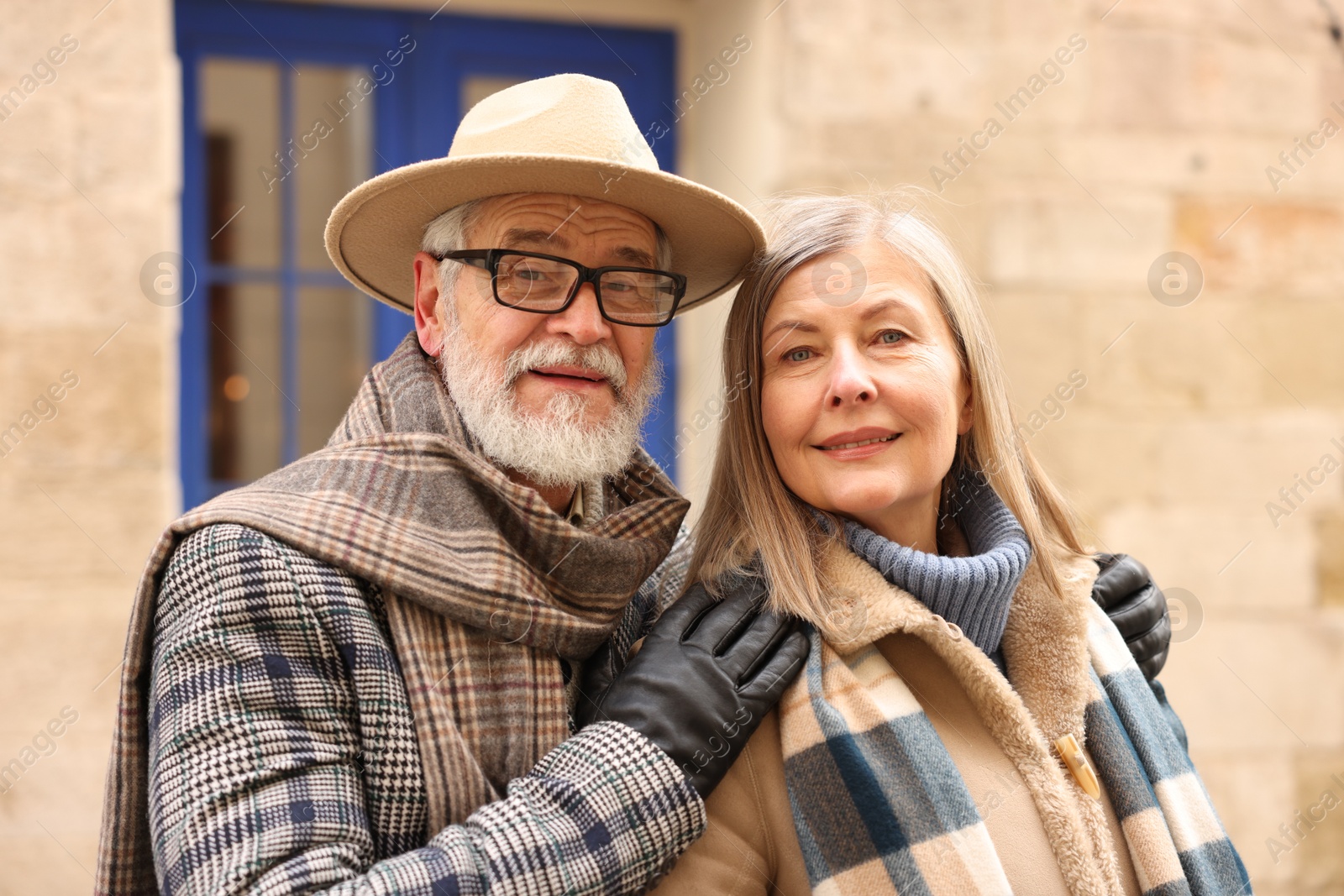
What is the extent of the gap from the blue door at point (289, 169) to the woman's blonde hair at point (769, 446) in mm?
1694

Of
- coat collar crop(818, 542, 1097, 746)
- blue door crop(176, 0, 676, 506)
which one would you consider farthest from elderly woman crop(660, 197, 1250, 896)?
blue door crop(176, 0, 676, 506)

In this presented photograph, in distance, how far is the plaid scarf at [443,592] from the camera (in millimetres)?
1656

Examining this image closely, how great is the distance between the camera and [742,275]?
216cm

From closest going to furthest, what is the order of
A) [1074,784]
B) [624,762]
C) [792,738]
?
[624,762] → [792,738] → [1074,784]

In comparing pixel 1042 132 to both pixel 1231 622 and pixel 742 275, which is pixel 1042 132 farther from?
pixel 742 275

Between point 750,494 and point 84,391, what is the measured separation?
2.07 meters

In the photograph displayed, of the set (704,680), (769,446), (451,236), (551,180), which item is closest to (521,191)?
(551,180)

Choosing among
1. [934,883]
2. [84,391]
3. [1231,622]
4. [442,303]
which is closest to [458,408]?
[442,303]

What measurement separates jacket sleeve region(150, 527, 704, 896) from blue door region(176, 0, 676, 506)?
218 centimetres

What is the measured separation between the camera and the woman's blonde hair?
1.91 meters

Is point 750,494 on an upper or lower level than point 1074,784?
upper

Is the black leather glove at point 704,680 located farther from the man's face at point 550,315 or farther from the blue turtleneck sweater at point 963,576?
the man's face at point 550,315

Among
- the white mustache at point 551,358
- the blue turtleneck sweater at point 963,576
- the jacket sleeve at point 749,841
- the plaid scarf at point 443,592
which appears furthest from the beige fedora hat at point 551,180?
the jacket sleeve at point 749,841

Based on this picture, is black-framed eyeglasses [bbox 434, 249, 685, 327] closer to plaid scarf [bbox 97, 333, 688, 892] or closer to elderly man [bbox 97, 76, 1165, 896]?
elderly man [bbox 97, 76, 1165, 896]
